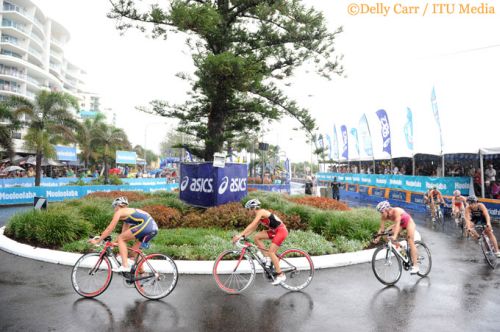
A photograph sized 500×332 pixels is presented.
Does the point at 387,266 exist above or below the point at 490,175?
below

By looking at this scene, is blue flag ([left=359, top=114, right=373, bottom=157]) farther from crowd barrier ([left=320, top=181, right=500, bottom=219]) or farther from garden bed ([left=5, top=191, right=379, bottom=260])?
garden bed ([left=5, top=191, right=379, bottom=260])

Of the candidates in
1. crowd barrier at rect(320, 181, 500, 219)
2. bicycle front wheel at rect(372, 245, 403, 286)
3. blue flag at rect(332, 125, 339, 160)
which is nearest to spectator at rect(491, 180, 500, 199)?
crowd barrier at rect(320, 181, 500, 219)

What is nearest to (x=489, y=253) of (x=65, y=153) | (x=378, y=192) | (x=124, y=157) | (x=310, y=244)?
(x=310, y=244)

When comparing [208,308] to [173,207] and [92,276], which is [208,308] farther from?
[173,207]

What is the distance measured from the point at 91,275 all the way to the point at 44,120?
2227 cm

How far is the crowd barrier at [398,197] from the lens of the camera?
16766 mm

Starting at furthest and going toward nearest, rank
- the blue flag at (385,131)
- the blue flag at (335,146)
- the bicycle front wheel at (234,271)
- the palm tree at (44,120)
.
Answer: the blue flag at (335,146), the blue flag at (385,131), the palm tree at (44,120), the bicycle front wheel at (234,271)

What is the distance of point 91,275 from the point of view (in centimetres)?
637

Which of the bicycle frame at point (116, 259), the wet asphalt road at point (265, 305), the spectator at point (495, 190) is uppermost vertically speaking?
the spectator at point (495, 190)

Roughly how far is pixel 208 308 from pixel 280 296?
1.35 m

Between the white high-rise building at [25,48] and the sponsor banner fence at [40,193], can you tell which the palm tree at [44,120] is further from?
the white high-rise building at [25,48]

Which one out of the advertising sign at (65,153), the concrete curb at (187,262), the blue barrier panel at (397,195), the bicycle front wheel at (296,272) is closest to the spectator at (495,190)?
the blue barrier panel at (397,195)

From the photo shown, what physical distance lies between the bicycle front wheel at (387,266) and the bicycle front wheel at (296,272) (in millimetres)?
1331

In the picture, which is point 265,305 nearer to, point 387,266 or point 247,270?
point 247,270
